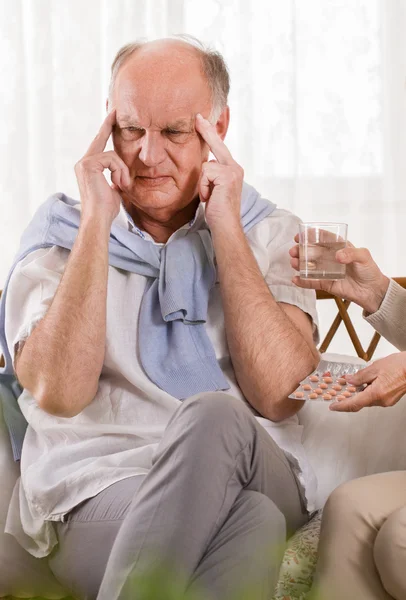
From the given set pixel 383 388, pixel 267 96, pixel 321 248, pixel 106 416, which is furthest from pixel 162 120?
pixel 267 96

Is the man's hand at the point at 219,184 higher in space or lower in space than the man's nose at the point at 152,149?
lower

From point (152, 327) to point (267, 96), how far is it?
176 cm

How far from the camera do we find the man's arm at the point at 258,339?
1.57 meters

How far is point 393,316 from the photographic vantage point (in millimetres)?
1636

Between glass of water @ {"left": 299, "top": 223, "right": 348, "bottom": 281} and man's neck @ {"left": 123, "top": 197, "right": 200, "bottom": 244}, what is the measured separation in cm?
30

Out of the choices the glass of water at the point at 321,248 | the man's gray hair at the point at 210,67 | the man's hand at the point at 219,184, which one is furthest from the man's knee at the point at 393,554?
the man's gray hair at the point at 210,67

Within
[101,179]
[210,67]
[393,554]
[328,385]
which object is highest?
[210,67]

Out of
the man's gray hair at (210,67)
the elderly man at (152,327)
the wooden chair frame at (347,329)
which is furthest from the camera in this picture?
the wooden chair frame at (347,329)

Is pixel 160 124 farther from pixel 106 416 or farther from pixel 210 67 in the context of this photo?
pixel 106 416

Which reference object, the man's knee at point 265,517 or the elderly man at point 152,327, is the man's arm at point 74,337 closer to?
the elderly man at point 152,327

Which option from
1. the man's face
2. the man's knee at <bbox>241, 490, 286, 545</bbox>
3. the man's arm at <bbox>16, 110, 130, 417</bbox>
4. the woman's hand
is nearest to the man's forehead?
the man's face

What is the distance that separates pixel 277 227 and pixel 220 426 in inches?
27.0

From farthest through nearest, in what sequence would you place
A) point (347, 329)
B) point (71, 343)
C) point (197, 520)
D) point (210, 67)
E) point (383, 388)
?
point (347, 329) → point (210, 67) → point (71, 343) → point (383, 388) → point (197, 520)

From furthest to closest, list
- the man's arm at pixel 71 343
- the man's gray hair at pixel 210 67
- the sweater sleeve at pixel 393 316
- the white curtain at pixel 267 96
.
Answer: the white curtain at pixel 267 96, the man's gray hair at pixel 210 67, the sweater sleeve at pixel 393 316, the man's arm at pixel 71 343
